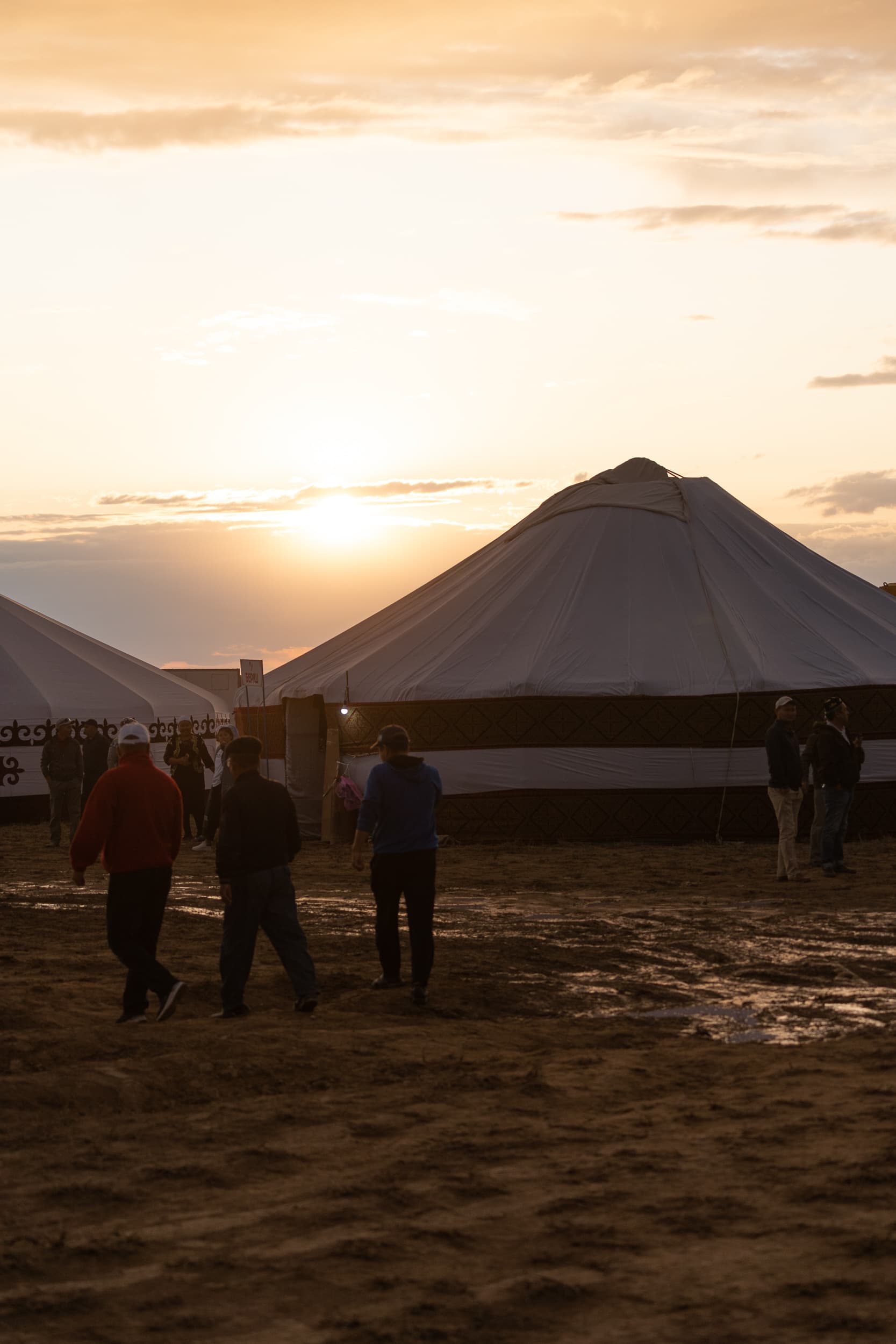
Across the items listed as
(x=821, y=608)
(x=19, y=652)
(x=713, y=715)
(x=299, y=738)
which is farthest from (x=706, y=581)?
(x=19, y=652)

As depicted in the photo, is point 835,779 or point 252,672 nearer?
point 835,779

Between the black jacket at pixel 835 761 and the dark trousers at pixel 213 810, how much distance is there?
5.60 meters

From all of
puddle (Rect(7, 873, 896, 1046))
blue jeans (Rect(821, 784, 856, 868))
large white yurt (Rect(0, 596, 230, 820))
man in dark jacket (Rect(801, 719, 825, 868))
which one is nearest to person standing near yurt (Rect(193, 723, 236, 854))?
puddle (Rect(7, 873, 896, 1046))

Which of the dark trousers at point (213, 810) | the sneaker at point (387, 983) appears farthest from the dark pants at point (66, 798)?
the sneaker at point (387, 983)

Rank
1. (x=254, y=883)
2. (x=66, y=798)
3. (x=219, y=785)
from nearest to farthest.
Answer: (x=254, y=883) < (x=219, y=785) < (x=66, y=798)

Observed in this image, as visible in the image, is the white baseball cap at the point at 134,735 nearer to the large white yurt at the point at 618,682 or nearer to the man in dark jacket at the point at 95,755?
the large white yurt at the point at 618,682

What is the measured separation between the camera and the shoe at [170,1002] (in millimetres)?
7152

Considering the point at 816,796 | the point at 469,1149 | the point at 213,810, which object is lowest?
the point at 469,1149

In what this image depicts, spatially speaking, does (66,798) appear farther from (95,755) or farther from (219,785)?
(219,785)

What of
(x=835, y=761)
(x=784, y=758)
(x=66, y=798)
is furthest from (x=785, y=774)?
(x=66, y=798)

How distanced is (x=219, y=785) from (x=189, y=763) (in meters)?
1.45

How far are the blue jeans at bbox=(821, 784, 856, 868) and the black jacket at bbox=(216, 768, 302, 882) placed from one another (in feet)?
23.6

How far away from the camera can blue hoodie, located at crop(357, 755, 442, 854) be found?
7902mm

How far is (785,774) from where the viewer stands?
1273 centimetres
